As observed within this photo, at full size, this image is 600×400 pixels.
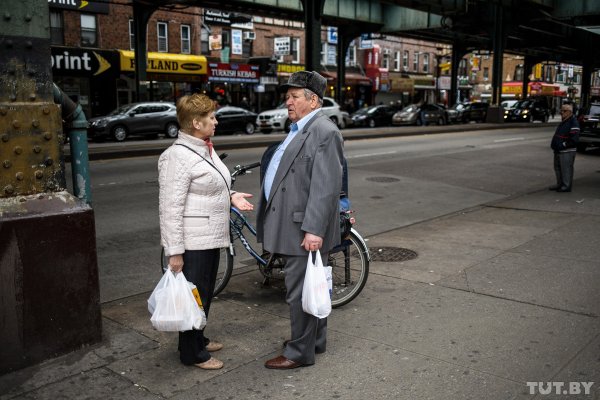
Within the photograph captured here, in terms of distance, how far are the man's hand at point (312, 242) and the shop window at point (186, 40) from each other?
3697 cm

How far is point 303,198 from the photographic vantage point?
381 centimetres

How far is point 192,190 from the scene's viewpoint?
3.62m

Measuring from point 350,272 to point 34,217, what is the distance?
2782mm

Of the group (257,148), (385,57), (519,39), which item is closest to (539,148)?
(257,148)

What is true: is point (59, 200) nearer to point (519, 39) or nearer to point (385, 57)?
point (519, 39)

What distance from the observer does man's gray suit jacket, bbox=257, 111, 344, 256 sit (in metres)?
3.71

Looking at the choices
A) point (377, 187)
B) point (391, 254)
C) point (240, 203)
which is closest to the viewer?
point (240, 203)

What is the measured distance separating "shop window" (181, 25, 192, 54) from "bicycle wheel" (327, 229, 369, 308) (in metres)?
35.6

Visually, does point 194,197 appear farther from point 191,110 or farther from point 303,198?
point 303,198

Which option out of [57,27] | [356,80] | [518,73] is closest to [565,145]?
[57,27]

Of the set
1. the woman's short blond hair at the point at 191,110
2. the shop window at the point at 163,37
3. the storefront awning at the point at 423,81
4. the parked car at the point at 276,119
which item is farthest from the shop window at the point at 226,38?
the woman's short blond hair at the point at 191,110

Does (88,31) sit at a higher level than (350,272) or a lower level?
higher

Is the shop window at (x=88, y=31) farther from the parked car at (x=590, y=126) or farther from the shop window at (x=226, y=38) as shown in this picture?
the parked car at (x=590, y=126)

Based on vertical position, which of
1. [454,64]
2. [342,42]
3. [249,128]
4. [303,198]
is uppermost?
[342,42]
